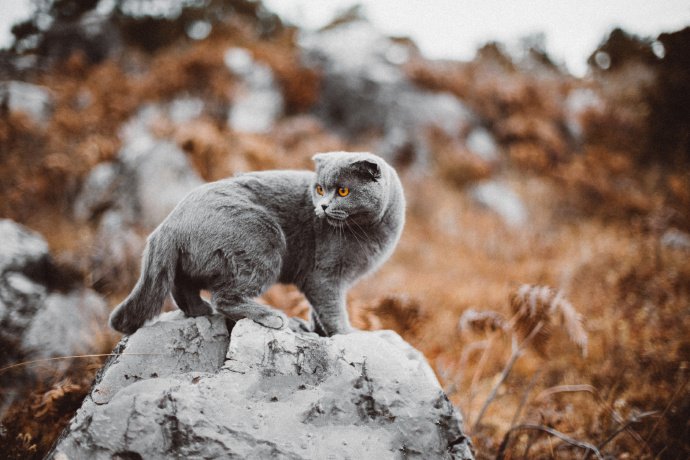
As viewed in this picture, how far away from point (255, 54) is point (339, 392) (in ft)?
30.6

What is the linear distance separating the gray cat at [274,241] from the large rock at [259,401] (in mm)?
192

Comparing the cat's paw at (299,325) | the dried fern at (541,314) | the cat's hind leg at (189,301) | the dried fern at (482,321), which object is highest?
the dried fern at (541,314)

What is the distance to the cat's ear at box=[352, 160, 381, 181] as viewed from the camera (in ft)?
7.54

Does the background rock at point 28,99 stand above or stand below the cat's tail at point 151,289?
below

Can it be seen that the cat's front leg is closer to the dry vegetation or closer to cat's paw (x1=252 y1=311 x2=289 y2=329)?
cat's paw (x1=252 y1=311 x2=289 y2=329)

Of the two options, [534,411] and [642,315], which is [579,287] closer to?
[642,315]

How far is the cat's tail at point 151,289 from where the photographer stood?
214 centimetres

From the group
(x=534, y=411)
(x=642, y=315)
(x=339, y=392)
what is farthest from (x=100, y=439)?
(x=642, y=315)

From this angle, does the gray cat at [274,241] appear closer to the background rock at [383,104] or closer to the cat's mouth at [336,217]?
the cat's mouth at [336,217]

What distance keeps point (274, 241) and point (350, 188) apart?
0.53 m

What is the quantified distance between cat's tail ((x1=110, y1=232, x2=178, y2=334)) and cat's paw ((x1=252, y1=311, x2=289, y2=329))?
54cm

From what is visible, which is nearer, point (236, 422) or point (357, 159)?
point (236, 422)

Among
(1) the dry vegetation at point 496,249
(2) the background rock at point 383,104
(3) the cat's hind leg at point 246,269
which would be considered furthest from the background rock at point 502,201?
(3) the cat's hind leg at point 246,269

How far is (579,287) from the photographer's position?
530cm
